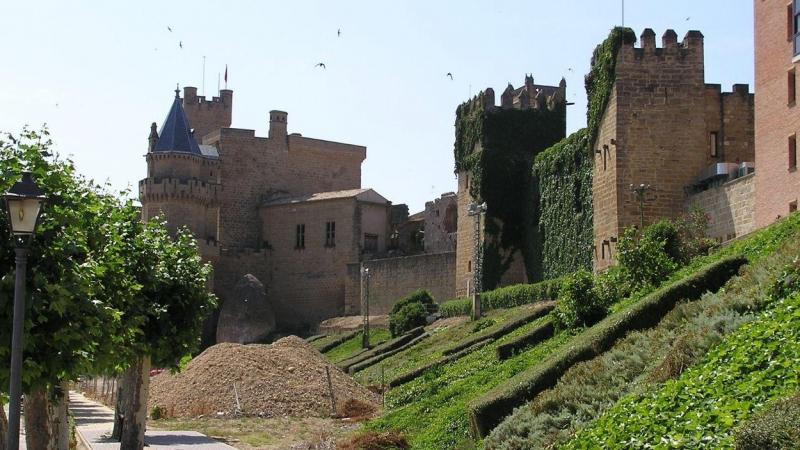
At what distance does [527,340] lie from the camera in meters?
25.6

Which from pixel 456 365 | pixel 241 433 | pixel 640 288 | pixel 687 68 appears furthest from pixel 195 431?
pixel 687 68

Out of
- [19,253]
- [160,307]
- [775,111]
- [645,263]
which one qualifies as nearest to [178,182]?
[775,111]

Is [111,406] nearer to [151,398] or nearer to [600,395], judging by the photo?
[151,398]

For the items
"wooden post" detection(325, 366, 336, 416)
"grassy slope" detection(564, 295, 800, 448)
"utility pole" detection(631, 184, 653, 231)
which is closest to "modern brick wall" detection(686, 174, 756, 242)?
"utility pole" detection(631, 184, 653, 231)

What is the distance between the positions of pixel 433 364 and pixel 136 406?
11.9 meters

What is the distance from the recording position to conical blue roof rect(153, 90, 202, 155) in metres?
62.4

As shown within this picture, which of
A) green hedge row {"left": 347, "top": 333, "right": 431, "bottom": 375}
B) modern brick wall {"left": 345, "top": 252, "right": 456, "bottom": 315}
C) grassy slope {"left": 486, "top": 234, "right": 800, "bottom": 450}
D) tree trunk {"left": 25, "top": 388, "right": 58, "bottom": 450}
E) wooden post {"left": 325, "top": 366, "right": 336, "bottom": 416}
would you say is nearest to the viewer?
grassy slope {"left": 486, "top": 234, "right": 800, "bottom": 450}

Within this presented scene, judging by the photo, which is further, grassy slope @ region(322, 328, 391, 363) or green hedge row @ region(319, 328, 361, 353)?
green hedge row @ region(319, 328, 361, 353)

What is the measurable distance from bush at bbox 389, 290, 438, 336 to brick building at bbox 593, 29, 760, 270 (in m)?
14.3

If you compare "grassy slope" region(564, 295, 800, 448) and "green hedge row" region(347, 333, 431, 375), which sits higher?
"grassy slope" region(564, 295, 800, 448)

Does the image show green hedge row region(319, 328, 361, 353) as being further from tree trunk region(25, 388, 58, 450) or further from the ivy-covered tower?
tree trunk region(25, 388, 58, 450)

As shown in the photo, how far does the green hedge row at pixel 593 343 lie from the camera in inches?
683

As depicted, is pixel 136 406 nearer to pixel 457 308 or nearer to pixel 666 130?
pixel 666 130

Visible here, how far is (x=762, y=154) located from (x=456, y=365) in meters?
8.62
